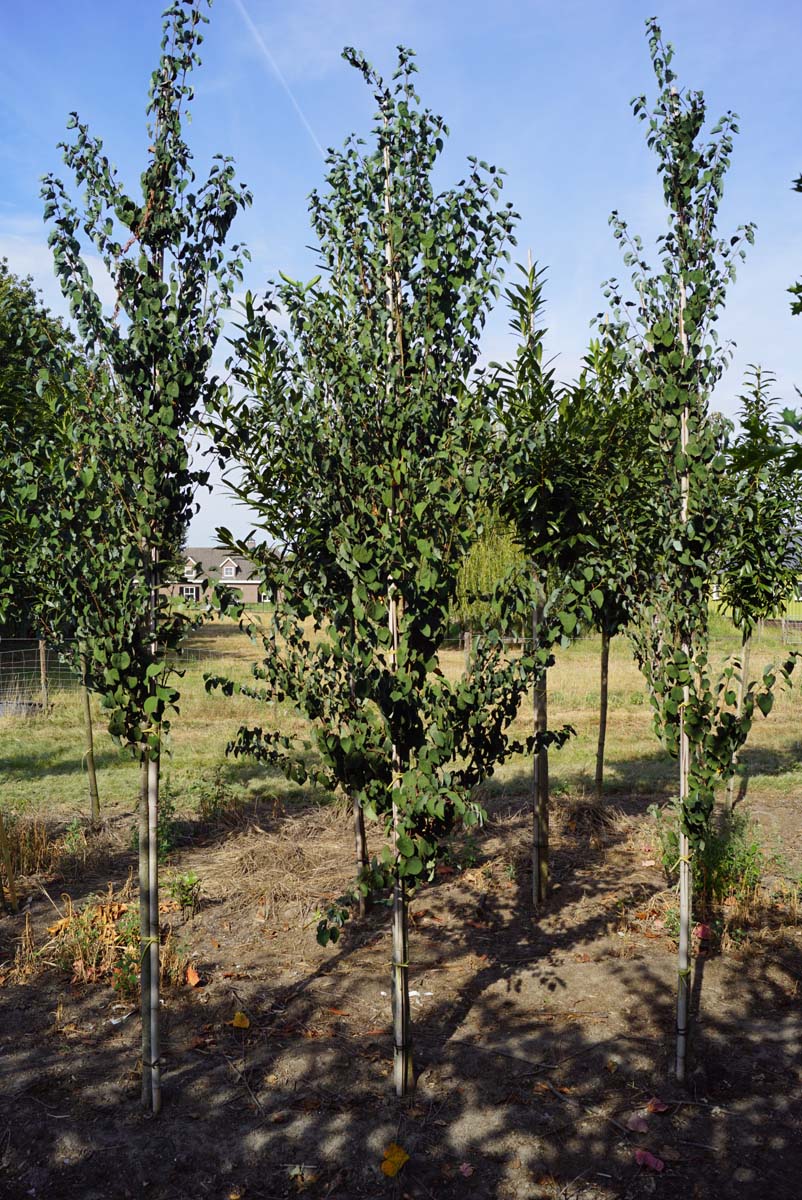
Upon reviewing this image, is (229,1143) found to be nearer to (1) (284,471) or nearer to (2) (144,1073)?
(2) (144,1073)

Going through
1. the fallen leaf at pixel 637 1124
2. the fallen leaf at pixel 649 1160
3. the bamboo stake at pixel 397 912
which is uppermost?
the bamboo stake at pixel 397 912

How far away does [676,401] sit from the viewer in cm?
479

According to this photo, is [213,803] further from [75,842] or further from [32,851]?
[32,851]

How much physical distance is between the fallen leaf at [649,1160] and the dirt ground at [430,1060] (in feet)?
0.06

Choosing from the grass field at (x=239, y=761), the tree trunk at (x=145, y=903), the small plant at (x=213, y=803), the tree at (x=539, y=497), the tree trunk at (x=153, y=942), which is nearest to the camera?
the tree trunk at (x=153, y=942)

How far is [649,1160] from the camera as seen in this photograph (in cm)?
411

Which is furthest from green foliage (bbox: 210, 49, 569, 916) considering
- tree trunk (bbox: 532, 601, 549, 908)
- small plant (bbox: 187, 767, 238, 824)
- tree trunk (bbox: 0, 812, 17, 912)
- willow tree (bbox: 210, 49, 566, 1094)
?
small plant (bbox: 187, 767, 238, 824)

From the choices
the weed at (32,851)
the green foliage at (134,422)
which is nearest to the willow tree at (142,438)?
the green foliage at (134,422)

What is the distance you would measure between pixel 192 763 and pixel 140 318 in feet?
33.5

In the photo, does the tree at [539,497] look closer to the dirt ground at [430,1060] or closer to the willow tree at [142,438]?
the dirt ground at [430,1060]

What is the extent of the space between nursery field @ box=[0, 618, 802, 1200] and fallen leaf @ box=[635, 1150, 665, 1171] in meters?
0.01

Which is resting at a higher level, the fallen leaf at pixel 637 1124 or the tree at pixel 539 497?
the tree at pixel 539 497

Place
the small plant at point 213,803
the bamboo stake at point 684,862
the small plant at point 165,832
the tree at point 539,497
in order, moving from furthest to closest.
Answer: the small plant at point 213,803 < the small plant at point 165,832 < the tree at point 539,497 < the bamboo stake at point 684,862

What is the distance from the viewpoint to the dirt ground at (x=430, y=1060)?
4.13 meters
